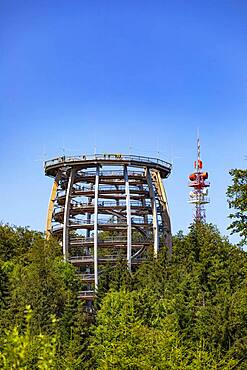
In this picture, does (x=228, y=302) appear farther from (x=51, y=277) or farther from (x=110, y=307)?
(x=51, y=277)

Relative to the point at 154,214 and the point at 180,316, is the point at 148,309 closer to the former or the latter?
the point at 180,316

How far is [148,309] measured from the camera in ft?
179

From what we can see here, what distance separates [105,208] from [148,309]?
29.6m

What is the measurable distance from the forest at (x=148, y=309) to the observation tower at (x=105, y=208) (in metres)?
11.8

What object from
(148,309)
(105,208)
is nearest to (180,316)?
(148,309)

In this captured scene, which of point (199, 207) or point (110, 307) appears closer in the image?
point (110, 307)

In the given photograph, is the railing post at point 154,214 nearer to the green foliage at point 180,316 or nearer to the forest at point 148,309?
the forest at point 148,309

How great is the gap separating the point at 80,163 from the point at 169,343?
4466 centimetres

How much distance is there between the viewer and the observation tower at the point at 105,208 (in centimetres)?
8219

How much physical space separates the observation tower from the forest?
11.8 meters

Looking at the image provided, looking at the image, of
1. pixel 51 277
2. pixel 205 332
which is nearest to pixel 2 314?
pixel 51 277

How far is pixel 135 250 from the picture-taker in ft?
294

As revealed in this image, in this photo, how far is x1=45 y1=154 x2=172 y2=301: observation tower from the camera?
82188 millimetres

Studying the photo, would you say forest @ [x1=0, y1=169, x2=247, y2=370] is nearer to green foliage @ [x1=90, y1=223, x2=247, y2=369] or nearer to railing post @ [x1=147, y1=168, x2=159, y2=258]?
green foliage @ [x1=90, y1=223, x2=247, y2=369]
